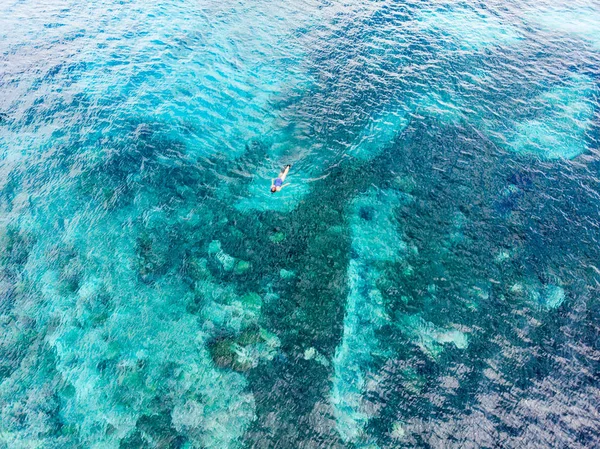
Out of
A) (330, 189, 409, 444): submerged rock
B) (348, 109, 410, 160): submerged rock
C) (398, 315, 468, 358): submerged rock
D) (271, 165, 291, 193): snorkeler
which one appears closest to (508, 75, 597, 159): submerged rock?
(348, 109, 410, 160): submerged rock

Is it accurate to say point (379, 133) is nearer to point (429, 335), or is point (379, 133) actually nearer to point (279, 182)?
point (279, 182)

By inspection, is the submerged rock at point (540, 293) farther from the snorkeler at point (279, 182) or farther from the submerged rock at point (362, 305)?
the snorkeler at point (279, 182)

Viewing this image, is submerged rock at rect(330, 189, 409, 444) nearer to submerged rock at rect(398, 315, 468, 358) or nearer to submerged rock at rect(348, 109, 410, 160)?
submerged rock at rect(398, 315, 468, 358)

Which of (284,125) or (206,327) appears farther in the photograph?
(284,125)

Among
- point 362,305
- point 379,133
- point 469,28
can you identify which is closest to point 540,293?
point 362,305

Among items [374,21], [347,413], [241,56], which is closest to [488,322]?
[347,413]

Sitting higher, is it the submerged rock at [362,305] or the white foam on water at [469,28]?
the white foam on water at [469,28]

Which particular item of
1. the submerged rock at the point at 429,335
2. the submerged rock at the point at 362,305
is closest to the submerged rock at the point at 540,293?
the submerged rock at the point at 429,335

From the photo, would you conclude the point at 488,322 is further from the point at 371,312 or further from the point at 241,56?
the point at 241,56
